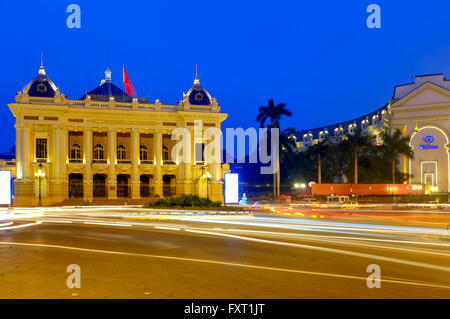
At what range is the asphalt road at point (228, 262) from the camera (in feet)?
25.1

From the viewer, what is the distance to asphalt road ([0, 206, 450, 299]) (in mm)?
7637

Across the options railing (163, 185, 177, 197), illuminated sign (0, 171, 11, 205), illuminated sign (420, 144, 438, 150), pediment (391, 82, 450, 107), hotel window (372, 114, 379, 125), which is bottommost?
railing (163, 185, 177, 197)

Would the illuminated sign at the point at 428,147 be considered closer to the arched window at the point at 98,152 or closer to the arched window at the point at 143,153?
the arched window at the point at 143,153

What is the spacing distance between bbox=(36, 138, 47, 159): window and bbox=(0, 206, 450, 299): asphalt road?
1325 inches

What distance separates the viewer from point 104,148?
184 ft

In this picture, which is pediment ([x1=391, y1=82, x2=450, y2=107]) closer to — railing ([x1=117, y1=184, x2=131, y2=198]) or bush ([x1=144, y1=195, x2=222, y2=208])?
railing ([x1=117, y1=184, x2=131, y2=198])

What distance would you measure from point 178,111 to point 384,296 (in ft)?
155

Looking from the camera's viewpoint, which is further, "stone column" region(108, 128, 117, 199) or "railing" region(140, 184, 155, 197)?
"railing" region(140, 184, 155, 197)

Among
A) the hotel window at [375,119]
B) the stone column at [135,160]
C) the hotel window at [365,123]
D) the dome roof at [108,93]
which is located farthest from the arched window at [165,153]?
the hotel window at [365,123]

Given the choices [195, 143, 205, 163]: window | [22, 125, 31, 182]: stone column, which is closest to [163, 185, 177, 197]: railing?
[195, 143, 205, 163]: window

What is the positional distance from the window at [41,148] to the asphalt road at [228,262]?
110 feet
